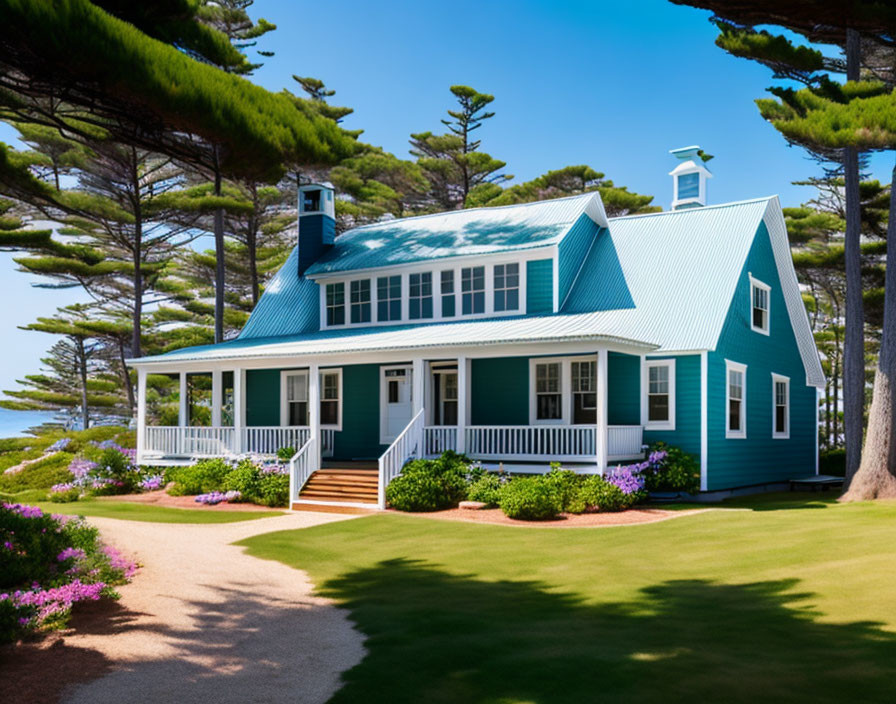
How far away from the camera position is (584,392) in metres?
20.5

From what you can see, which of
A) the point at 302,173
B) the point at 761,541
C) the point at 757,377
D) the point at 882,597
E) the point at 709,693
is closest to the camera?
the point at 709,693

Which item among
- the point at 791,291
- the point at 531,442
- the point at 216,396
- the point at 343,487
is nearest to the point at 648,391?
the point at 531,442

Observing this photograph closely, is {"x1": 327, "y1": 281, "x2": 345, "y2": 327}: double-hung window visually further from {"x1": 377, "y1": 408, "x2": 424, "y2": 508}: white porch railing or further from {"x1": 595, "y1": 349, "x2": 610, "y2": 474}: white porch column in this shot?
{"x1": 595, "y1": 349, "x2": 610, "y2": 474}: white porch column

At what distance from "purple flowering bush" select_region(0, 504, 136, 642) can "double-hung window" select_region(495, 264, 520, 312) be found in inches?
525

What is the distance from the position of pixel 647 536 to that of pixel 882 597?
17.3ft

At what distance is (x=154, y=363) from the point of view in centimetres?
2473

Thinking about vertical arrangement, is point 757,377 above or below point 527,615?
above

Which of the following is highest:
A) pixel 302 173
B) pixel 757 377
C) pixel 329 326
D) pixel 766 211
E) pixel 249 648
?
pixel 302 173

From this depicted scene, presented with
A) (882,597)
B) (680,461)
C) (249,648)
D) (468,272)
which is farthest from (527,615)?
(468,272)

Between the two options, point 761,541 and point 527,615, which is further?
point 761,541

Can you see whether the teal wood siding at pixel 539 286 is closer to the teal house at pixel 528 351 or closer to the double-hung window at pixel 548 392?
the teal house at pixel 528 351

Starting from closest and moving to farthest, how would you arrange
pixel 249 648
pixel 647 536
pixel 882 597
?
1. pixel 249 648
2. pixel 882 597
3. pixel 647 536

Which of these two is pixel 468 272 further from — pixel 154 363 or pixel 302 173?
pixel 302 173

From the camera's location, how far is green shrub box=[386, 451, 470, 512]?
58.3 feet
